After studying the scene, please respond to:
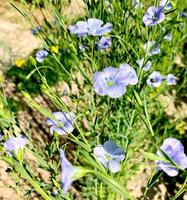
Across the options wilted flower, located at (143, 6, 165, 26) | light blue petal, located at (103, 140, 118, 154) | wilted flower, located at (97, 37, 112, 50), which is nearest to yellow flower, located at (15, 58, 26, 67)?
wilted flower, located at (97, 37, 112, 50)

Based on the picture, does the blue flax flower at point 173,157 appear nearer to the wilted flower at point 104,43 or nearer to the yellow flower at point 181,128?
the wilted flower at point 104,43

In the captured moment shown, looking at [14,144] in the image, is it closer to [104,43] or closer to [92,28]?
[92,28]

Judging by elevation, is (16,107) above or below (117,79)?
below

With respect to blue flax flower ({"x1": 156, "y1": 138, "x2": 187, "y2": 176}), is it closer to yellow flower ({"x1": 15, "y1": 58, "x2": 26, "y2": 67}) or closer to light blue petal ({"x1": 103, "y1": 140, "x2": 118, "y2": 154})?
light blue petal ({"x1": 103, "y1": 140, "x2": 118, "y2": 154})

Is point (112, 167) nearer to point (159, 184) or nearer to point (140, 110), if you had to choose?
point (140, 110)

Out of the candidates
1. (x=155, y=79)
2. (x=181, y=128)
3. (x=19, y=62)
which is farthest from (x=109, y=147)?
(x=19, y=62)

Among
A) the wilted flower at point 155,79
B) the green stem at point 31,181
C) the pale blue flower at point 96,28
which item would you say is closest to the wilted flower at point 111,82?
the pale blue flower at point 96,28

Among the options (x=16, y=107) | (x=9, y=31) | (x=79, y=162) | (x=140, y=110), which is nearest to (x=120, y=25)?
(x=140, y=110)
